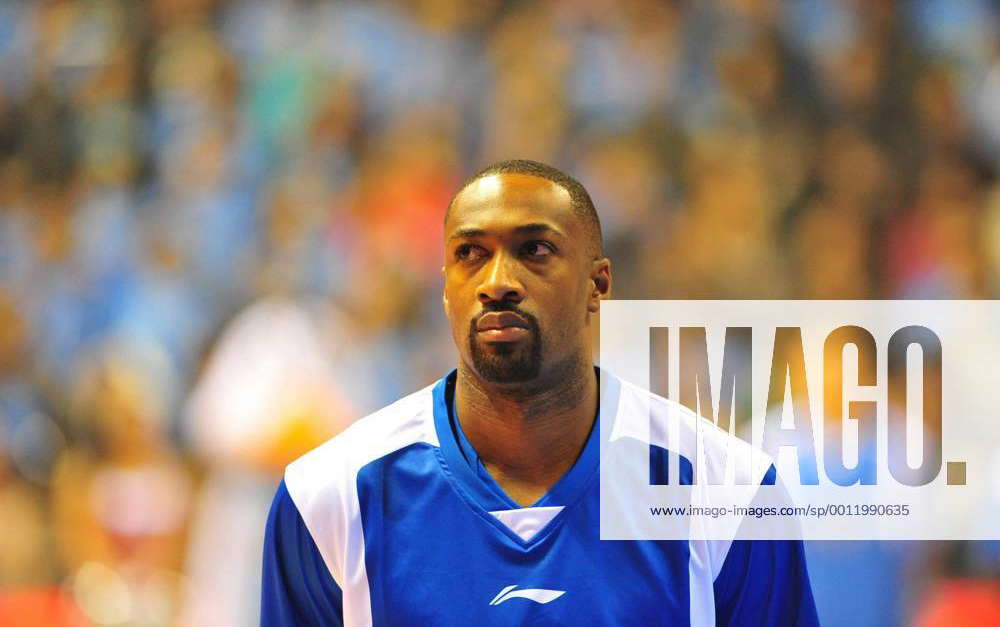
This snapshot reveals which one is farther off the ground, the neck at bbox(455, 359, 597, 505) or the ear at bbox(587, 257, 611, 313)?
the ear at bbox(587, 257, 611, 313)

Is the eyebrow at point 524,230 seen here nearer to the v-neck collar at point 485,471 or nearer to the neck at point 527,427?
the neck at point 527,427

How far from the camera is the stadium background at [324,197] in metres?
4.12

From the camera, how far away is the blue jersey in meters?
2.13

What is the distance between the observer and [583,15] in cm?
437

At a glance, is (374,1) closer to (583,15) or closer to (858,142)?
(583,15)

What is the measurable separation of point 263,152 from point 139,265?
63 cm

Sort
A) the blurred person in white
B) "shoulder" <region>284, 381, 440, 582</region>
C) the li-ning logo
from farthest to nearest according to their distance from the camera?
the blurred person in white
"shoulder" <region>284, 381, 440, 582</region>
the li-ning logo

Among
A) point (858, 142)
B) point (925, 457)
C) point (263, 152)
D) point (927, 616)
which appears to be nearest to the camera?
point (925, 457)

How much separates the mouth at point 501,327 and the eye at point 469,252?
0.41 ft

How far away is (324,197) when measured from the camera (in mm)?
4371

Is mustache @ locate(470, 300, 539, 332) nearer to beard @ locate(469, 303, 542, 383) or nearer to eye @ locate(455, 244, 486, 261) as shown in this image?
beard @ locate(469, 303, 542, 383)

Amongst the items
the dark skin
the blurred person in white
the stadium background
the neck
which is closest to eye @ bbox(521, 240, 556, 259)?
the dark skin

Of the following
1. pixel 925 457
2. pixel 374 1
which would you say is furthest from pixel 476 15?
pixel 925 457

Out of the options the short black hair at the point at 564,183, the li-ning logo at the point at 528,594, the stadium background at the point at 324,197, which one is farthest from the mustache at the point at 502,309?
the stadium background at the point at 324,197
